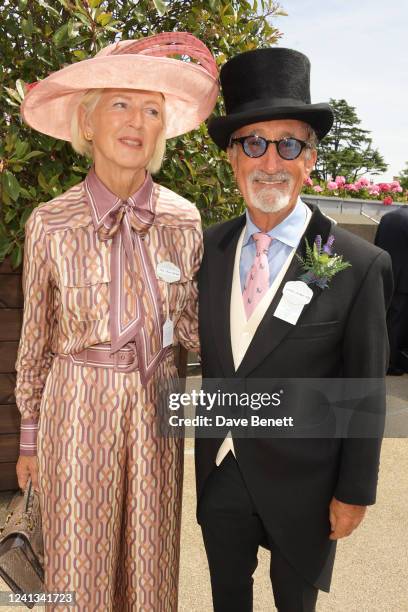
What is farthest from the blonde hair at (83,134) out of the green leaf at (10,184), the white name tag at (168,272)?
the green leaf at (10,184)

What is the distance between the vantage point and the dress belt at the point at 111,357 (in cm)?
189

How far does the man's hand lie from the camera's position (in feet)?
6.37

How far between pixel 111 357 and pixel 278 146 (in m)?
0.96

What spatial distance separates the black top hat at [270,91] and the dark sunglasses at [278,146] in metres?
0.07

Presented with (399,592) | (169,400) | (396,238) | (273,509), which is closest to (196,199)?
(169,400)

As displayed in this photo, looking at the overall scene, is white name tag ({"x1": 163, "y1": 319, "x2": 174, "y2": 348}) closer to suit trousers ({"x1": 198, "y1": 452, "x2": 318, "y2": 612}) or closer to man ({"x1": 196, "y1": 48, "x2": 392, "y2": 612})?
man ({"x1": 196, "y1": 48, "x2": 392, "y2": 612})

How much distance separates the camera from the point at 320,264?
1.84 m

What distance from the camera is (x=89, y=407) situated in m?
1.90

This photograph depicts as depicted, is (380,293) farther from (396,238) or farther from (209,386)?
(396,238)

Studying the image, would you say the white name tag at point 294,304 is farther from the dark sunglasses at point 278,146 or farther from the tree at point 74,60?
the tree at point 74,60

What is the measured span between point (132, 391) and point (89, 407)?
6.2 inches

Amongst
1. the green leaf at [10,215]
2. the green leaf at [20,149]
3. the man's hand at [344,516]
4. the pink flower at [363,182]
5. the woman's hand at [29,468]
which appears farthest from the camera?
the pink flower at [363,182]

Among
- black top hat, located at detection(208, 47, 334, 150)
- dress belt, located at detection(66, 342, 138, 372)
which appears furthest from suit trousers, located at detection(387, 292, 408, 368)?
dress belt, located at detection(66, 342, 138, 372)

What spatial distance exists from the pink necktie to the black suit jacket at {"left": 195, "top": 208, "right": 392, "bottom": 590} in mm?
68
